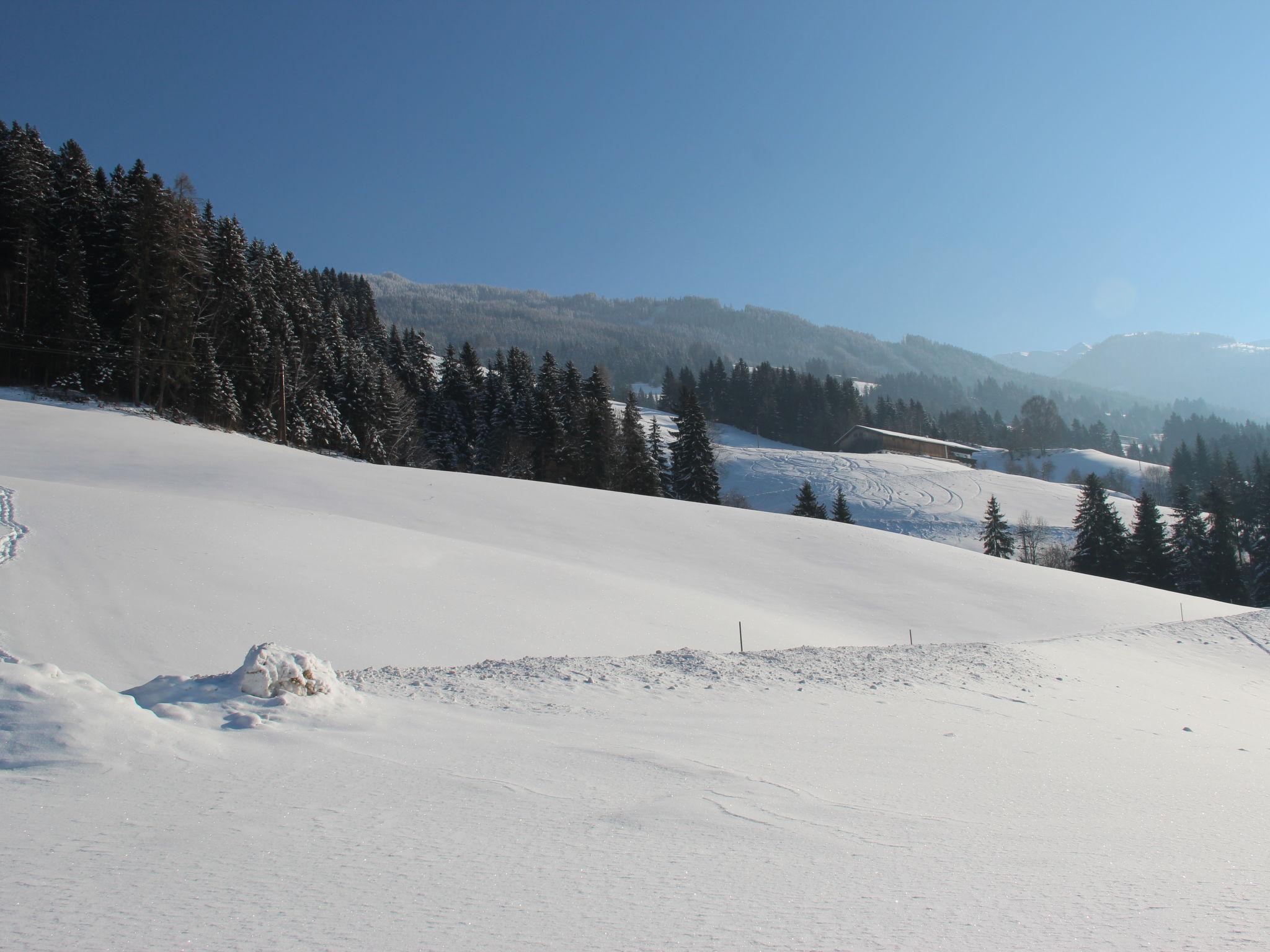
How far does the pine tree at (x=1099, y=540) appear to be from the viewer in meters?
49.9

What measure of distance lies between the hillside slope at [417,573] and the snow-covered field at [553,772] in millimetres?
111

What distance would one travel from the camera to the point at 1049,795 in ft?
16.9

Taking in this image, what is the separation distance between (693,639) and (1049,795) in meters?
8.48

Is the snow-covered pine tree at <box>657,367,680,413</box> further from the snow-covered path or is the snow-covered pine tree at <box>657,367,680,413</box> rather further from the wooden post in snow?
the snow-covered path

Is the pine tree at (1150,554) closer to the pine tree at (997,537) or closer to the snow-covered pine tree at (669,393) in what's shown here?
the pine tree at (997,537)

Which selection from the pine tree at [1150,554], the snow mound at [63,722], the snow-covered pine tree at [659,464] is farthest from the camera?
the snow-covered pine tree at [659,464]

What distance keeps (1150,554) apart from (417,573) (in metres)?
54.5

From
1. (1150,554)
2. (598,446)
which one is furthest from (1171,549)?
(598,446)

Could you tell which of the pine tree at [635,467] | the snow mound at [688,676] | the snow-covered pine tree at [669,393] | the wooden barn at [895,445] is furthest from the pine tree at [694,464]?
the snow-covered pine tree at [669,393]

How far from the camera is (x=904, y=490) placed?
72.5 m

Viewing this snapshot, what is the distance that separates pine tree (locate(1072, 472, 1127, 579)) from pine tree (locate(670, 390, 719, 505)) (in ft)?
90.6

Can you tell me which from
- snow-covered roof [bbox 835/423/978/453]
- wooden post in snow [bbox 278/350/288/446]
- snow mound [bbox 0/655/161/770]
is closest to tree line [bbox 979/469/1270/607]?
snow-covered roof [bbox 835/423/978/453]

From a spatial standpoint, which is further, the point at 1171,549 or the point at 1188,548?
the point at 1188,548

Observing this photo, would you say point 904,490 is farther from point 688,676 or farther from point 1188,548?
point 688,676
